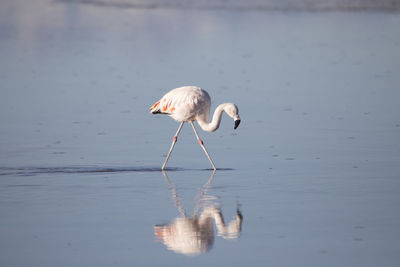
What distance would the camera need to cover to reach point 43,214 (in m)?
8.18

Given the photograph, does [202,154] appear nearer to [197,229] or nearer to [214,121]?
[214,121]

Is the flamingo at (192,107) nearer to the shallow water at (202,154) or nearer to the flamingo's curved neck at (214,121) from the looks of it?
the flamingo's curved neck at (214,121)

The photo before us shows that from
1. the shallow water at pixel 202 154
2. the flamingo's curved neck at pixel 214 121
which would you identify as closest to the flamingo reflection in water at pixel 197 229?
the shallow water at pixel 202 154

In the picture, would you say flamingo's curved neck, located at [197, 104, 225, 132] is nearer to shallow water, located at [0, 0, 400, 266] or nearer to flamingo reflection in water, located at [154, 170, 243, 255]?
shallow water, located at [0, 0, 400, 266]

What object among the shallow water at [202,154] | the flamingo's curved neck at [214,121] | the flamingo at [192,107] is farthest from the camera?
the flamingo at [192,107]

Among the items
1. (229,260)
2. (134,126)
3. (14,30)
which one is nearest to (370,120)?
(134,126)

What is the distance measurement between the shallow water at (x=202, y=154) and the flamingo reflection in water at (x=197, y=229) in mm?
18

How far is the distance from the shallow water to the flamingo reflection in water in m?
0.02

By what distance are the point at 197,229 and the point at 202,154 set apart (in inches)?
138

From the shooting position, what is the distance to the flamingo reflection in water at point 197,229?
721 cm

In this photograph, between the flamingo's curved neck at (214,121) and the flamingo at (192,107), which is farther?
the flamingo at (192,107)

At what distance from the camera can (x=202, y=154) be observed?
11.1 m

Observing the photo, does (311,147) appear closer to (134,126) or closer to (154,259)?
(134,126)

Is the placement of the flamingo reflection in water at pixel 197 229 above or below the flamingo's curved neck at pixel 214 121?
above
